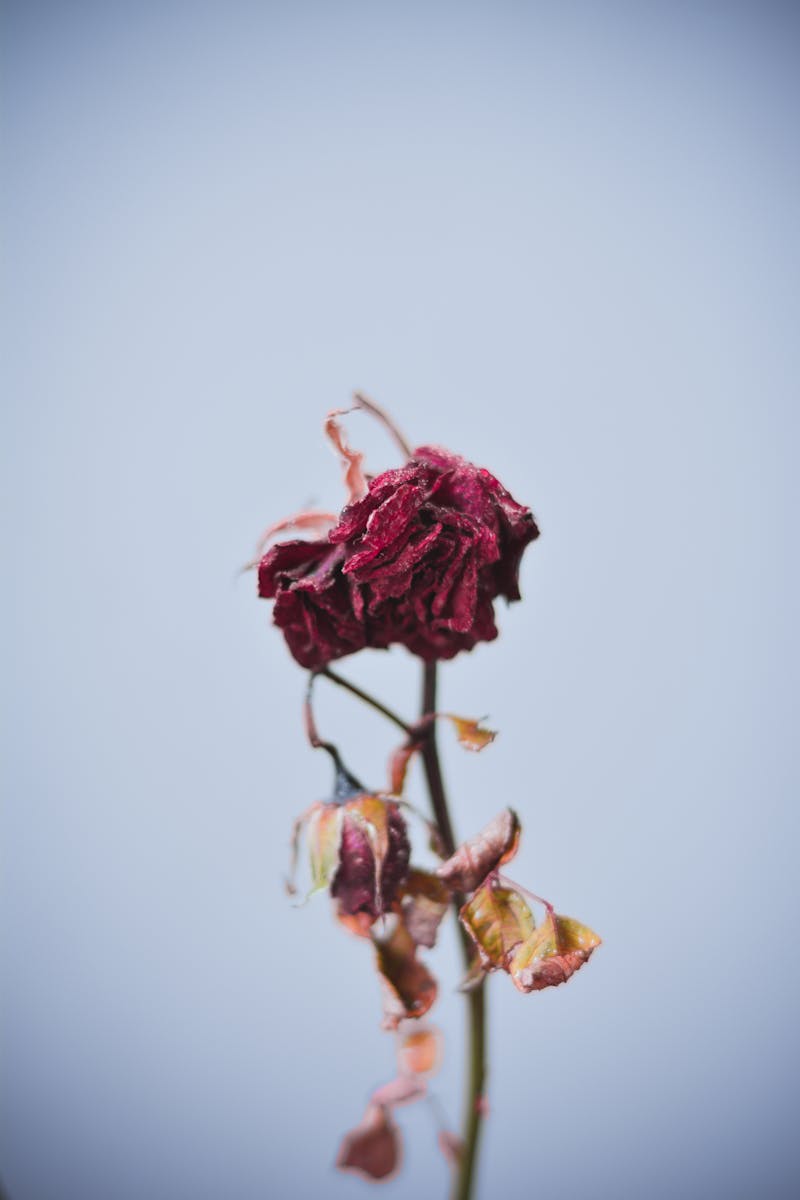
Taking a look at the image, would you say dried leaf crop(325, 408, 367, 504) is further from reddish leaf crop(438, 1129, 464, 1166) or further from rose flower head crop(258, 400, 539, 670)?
reddish leaf crop(438, 1129, 464, 1166)

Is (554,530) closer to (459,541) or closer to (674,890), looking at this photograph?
(674,890)

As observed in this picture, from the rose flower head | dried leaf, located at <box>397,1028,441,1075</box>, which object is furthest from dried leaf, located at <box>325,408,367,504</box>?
dried leaf, located at <box>397,1028,441,1075</box>

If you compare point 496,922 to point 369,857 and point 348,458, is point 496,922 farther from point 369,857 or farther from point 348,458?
point 348,458

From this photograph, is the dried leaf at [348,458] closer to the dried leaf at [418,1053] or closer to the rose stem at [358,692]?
the rose stem at [358,692]

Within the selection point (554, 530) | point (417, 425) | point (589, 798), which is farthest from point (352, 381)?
point (589, 798)

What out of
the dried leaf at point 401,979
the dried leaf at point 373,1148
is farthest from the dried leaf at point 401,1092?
the dried leaf at point 401,979

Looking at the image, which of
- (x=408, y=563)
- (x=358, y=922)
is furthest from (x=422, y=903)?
(x=408, y=563)
